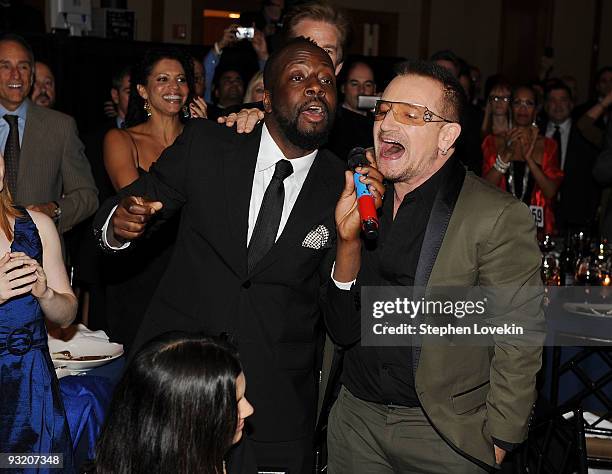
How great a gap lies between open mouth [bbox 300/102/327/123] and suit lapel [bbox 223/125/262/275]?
19cm

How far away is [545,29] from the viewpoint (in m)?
12.2

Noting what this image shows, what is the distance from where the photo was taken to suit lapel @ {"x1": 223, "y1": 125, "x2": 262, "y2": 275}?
2.38 m

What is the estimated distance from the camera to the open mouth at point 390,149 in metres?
2.25

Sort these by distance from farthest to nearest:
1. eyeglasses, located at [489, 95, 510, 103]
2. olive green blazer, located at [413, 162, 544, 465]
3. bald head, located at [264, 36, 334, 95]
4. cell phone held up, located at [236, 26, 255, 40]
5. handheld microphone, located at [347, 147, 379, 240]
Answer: eyeglasses, located at [489, 95, 510, 103]
cell phone held up, located at [236, 26, 255, 40]
bald head, located at [264, 36, 334, 95]
olive green blazer, located at [413, 162, 544, 465]
handheld microphone, located at [347, 147, 379, 240]

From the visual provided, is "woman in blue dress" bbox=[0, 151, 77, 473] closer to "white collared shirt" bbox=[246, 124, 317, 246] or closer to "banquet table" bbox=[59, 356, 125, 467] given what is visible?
"banquet table" bbox=[59, 356, 125, 467]

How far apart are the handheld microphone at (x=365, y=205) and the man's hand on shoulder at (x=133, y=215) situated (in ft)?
1.70

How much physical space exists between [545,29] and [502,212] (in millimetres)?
10829

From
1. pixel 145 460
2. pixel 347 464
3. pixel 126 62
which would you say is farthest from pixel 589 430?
pixel 126 62

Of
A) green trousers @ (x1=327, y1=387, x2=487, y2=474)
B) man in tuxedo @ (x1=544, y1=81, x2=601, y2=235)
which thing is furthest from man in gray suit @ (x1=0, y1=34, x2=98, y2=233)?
man in tuxedo @ (x1=544, y1=81, x2=601, y2=235)

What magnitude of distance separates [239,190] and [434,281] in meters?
0.62

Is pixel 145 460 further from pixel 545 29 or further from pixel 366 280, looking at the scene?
pixel 545 29

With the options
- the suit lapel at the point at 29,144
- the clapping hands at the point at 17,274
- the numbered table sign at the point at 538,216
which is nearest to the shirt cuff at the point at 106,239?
the clapping hands at the point at 17,274

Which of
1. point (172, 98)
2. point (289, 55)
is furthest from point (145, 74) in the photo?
point (289, 55)

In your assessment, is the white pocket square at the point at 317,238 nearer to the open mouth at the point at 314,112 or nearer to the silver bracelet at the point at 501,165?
the open mouth at the point at 314,112
